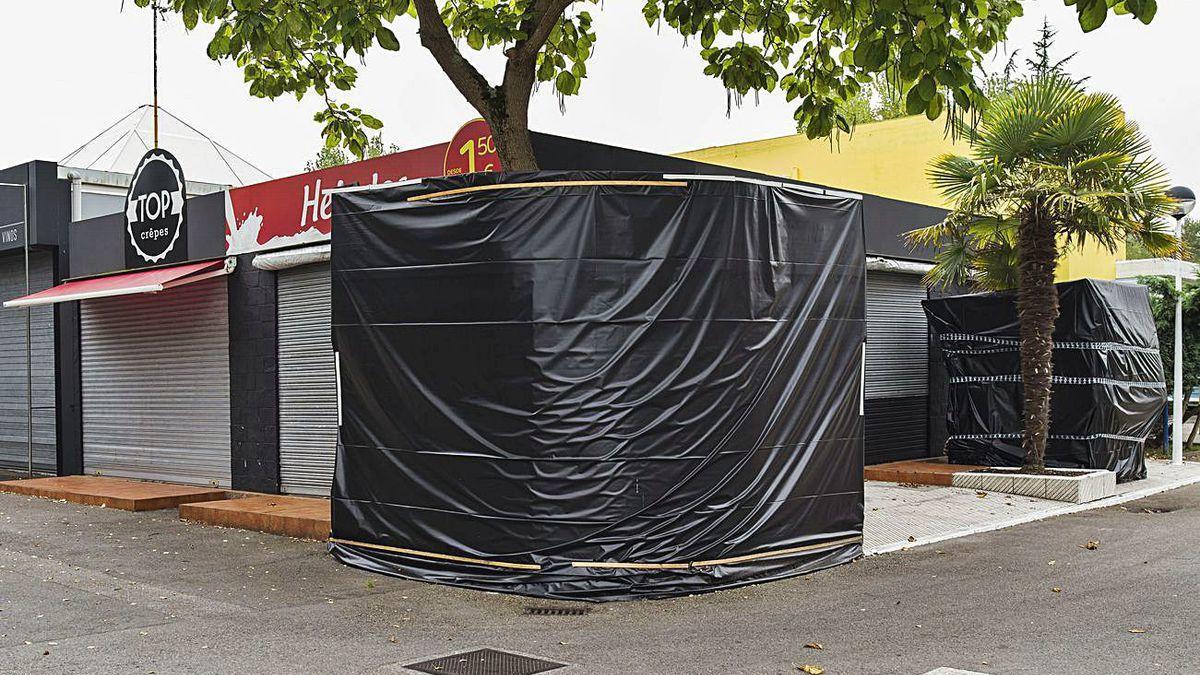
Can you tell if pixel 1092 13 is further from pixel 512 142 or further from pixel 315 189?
pixel 315 189

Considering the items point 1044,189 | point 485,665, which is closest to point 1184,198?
point 1044,189

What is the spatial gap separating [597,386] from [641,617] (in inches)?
64.4

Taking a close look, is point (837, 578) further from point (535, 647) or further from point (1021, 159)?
point (1021, 159)

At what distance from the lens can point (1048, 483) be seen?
12.5 meters

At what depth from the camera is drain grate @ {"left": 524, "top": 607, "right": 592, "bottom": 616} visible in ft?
24.6

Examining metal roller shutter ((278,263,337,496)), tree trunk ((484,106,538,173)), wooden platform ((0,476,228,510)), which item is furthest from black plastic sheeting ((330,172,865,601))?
wooden platform ((0,476,228,510))

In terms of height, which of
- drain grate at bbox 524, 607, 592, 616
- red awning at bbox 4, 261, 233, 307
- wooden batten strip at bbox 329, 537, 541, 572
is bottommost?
drain grate at bbox 524, 607, 592, 616

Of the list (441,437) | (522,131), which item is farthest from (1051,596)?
(522,131)

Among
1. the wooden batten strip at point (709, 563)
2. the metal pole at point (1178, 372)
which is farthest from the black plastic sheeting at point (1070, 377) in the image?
the wooden batten strip at point (709, 563)

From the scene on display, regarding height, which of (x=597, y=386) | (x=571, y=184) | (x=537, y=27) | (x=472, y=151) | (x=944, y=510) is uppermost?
(x=537, y=27)

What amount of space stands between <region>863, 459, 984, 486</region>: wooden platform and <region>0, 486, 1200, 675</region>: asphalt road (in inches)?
133

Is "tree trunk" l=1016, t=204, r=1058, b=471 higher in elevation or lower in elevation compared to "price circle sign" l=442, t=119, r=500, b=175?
lower

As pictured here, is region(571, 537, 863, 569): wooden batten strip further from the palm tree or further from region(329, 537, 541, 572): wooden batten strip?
the palm tree

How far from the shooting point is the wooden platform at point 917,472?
44.6 feet
